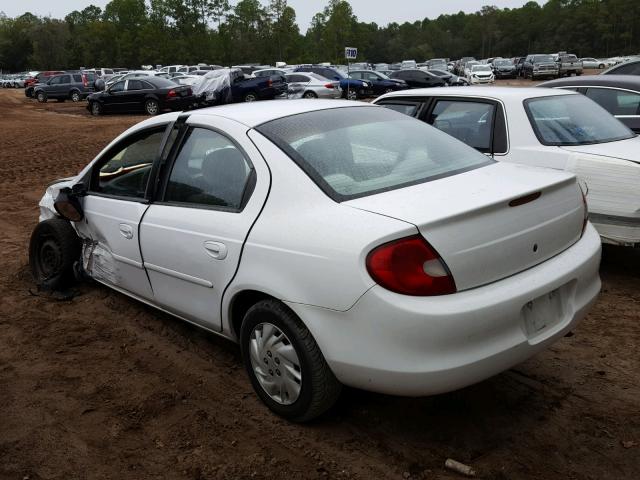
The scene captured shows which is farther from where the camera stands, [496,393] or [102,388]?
[102,388]

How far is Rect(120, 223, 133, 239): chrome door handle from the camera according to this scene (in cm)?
395

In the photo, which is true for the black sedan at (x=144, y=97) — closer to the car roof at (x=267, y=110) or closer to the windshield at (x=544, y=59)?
the car roof at (x=267, y=110)

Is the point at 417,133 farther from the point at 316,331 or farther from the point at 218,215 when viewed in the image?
the point at 316,331

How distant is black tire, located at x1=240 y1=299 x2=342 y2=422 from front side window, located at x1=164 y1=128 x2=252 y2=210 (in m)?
0.59

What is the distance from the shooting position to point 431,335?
2555 mm

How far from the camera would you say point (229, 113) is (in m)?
3.64

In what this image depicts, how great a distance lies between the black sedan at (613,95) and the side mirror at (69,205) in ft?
16.8

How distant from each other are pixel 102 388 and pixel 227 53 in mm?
97141

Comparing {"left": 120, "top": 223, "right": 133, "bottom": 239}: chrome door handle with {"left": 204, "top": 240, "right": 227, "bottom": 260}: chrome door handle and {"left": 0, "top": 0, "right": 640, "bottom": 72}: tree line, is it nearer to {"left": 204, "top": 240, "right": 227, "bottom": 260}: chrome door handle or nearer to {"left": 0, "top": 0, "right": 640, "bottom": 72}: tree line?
{"left": 204, "top": 240, "right": 227, "bottom": 260}: chrome door handle

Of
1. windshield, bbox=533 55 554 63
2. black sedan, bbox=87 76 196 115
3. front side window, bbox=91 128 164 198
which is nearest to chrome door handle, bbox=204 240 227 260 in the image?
front side window, bbox=91 128 164 198

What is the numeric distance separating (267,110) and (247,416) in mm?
1724

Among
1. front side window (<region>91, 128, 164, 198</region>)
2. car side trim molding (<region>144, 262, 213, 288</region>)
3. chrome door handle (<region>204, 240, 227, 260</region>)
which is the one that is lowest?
car side trim molding (<region>144, 262, 213, 288</region>)

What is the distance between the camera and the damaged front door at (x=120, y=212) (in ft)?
13.1

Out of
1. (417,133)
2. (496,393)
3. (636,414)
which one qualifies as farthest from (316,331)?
(636,414)
